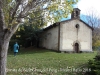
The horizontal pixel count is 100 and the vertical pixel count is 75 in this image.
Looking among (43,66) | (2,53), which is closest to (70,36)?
(43,66)

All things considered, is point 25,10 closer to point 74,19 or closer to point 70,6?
point 70,6

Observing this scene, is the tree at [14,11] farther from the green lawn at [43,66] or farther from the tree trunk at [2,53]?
the green lawn at [43,66]

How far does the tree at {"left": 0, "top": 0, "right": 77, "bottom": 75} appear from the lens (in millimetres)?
6629

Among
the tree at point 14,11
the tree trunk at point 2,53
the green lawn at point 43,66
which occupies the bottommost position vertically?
the green lawn at point 43,66

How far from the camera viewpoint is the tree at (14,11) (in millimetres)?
6629

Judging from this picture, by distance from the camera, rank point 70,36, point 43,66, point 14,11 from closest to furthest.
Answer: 1. point 14,11
2. point 43,66
3. point 70,36

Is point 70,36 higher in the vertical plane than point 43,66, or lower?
higher

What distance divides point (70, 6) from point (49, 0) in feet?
2.90

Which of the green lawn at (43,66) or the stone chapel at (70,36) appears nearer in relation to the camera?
the green lawn at (43,66)

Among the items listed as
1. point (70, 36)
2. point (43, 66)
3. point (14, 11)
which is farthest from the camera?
point (70, 36)

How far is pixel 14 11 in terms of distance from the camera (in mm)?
6562

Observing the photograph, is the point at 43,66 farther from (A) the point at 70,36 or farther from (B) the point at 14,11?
(A) the point at 70,36

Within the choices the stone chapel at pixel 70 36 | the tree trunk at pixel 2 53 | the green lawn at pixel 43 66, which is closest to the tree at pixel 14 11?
the tree trunk at pixel 2 53

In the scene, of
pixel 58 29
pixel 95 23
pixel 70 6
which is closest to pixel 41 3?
pixel 70 6
